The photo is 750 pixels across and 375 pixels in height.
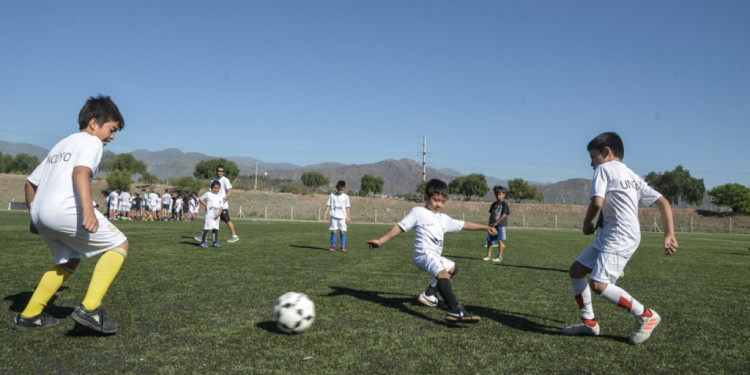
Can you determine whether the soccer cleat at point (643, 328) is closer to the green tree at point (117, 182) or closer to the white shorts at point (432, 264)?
the white shorts at point (432, 264)

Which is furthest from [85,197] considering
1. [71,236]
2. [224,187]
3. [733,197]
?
[733,197]

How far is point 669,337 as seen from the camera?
14.3 feet

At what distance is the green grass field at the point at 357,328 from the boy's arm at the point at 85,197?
0.92 metres

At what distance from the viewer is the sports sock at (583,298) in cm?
441

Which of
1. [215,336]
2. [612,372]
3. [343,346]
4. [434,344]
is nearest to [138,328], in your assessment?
[215,336]

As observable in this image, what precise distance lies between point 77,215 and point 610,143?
15.2 feet

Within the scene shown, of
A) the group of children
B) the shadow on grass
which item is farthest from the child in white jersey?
the group of children

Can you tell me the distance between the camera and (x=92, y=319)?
376 cm

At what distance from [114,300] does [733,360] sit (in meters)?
5.89

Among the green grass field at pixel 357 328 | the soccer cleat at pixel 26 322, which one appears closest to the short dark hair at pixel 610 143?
the green grass field at pixel 357 328

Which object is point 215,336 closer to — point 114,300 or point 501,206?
point 114,300

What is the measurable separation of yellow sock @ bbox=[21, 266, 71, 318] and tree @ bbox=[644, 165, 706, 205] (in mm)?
100645

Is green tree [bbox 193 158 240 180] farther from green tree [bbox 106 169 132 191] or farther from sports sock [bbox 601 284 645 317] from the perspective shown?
sports sock [bbox 601 284 645 317]

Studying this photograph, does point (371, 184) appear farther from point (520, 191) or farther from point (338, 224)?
point (338, 224)
